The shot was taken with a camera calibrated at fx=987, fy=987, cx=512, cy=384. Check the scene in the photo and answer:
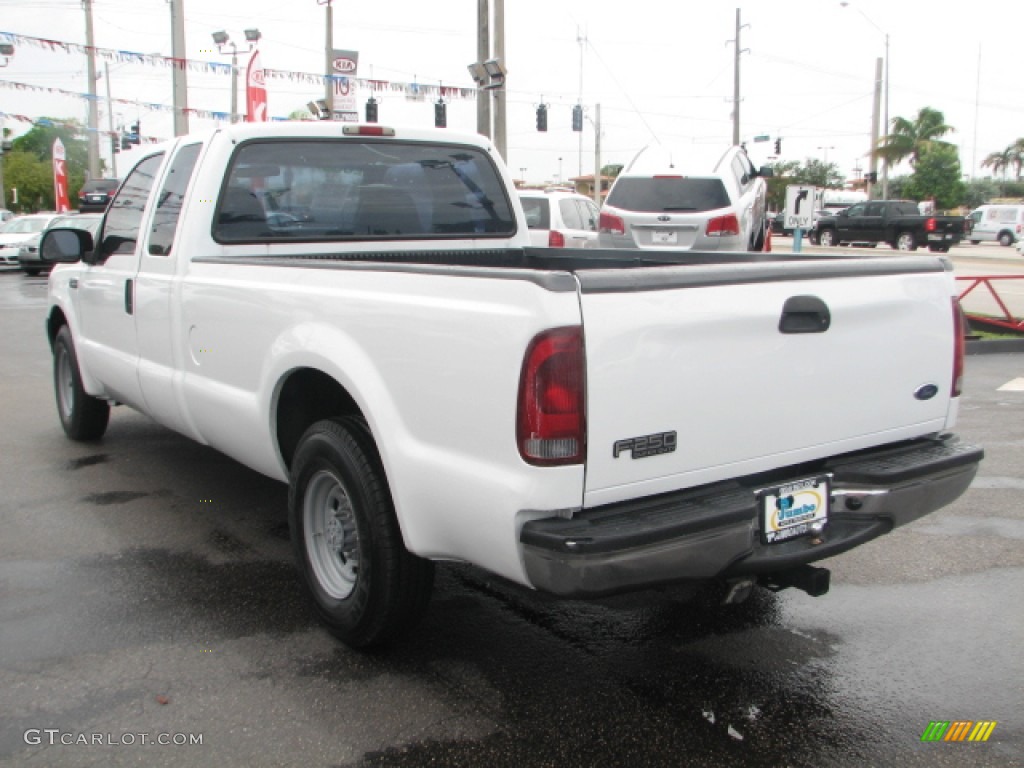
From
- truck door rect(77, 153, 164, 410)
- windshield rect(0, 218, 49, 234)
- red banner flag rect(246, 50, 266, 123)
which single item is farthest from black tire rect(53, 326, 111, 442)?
windshield rect(0, 218, 49, 234)

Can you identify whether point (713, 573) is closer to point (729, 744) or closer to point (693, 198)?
point (729, 744)

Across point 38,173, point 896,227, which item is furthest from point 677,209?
point 38,173

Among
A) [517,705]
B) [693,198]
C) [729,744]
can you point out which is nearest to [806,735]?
[729,744]

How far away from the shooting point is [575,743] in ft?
9.94

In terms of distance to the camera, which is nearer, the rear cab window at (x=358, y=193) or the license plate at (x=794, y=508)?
the license plate at (x=794, y=508)

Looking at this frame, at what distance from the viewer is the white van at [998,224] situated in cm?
4022

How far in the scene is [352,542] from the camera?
3662 mm

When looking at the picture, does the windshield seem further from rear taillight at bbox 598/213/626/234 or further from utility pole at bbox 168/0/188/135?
rear taillight at bbox 598/213/626/234

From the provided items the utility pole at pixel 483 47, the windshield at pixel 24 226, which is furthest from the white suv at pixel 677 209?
the windshield at pixel 24 226

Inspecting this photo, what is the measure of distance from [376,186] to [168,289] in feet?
3.87

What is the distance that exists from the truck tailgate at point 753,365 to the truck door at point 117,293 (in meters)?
3.29

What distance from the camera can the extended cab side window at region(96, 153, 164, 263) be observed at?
17.6ft

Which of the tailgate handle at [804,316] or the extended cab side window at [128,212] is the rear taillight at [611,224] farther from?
the tailgate handle at [804,316]

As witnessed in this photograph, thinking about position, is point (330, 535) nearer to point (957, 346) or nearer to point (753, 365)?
point (753, 365)
